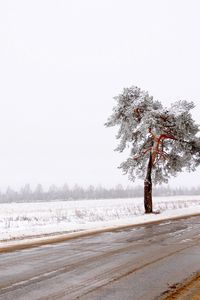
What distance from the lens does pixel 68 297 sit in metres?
6.36

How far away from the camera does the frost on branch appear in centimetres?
2889

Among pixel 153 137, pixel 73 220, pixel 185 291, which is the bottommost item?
pixel 185 291

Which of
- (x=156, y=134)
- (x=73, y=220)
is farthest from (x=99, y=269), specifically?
(x=156, y=134)

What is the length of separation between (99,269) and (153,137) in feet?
71.0

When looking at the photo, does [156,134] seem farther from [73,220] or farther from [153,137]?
[73,220]

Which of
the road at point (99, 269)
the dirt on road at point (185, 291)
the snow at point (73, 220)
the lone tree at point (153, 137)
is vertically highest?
the lone tree at point (153, 137)

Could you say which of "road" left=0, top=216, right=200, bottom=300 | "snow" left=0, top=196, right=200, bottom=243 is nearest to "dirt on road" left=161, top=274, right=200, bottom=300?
"road" left=0, top=216, right=200, bottom=300

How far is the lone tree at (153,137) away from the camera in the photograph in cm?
2897

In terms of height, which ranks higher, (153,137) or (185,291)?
(153,137)

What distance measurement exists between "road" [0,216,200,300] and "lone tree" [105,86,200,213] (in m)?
16.1

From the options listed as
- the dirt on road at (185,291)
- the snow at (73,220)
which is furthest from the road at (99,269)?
the snow at (73,220)

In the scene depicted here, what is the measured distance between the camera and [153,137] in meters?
29.7

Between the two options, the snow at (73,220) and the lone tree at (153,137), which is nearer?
the snow at (73,220)

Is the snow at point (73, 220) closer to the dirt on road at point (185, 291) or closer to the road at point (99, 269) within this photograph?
the road at point (99, 269)
